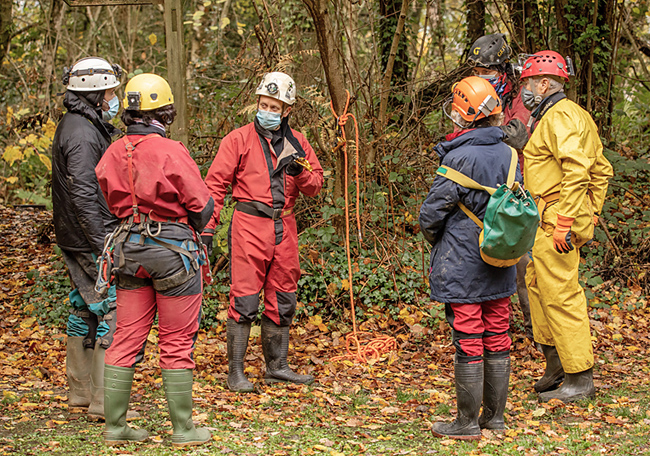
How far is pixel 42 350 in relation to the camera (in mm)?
6273

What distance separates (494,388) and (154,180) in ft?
7.94

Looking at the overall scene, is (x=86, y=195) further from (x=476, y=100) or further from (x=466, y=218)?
(x=476, y=100)

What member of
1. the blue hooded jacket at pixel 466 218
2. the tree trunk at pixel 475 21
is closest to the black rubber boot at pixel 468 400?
the blue hooded jacket at pixel 466 218

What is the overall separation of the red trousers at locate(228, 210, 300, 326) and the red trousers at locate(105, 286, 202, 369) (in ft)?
4.24

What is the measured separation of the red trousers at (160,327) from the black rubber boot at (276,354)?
1548 millimetres

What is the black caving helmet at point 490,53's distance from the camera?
18.0ft

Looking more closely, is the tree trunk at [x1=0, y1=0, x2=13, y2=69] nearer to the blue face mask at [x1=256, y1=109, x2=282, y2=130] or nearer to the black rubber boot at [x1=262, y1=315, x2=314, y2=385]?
the blue face mask at [x1=256, y1=109, x2=282, y2=130]

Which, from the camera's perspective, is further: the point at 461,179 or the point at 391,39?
the point at 391,39

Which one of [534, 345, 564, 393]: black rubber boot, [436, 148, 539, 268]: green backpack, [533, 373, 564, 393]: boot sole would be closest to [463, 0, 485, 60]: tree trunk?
[534, 345, 564, 393]: black rubber boot

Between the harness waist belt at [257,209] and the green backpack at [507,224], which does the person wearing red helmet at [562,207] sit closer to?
the green backpack at [507,224]

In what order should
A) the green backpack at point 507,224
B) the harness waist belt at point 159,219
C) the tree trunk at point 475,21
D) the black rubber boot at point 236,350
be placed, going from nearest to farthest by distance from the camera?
the green backpack at point 507,224
the harness waist belt at point 159,219
the black rubber boot at point 236,350
the tree trunk at point 475,21

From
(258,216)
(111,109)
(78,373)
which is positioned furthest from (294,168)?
(78,373)

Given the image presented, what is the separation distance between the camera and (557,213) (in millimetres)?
4449

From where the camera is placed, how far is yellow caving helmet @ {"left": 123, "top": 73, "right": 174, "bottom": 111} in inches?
144
